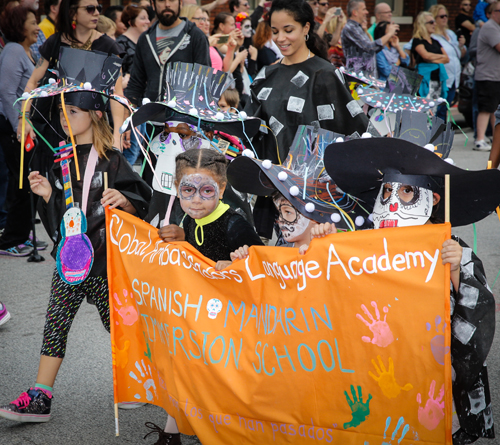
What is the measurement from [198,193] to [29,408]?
138cm

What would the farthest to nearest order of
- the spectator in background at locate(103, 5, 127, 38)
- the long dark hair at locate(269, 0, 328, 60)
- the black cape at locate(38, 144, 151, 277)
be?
the spectator in background at locate(103, 5, 127, 38) → the long dark hair at locate(269, 0, 328, 60) → the black cape at locate(38, 144, 151, 277)

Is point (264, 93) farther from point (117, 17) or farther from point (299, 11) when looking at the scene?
point (117, 17)

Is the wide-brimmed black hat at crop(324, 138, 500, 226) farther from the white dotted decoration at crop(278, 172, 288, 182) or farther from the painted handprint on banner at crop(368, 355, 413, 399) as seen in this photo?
the painted handprint on banner at crop(368, 355, 413, 399)

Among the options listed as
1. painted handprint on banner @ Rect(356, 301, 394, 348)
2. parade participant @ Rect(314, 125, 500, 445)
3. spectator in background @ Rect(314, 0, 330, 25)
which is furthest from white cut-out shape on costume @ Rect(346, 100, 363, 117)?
spectator in background @ Rect(314, 0, 330, 25)

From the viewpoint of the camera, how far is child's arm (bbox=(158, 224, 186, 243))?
296 cm

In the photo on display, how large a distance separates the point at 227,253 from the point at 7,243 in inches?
148

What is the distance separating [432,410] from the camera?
2.24m

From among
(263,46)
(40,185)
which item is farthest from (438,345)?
(263,46)

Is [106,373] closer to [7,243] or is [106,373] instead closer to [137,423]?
[137,423]

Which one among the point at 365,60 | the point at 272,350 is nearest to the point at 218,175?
the point at 272,350

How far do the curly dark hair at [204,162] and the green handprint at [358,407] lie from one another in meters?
1.24

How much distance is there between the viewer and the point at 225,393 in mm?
2648

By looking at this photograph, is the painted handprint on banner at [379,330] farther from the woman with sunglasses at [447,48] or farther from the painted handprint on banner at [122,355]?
the woman with sunglasses at [447,48]

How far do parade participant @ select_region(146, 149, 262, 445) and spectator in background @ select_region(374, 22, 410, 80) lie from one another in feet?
24.8
